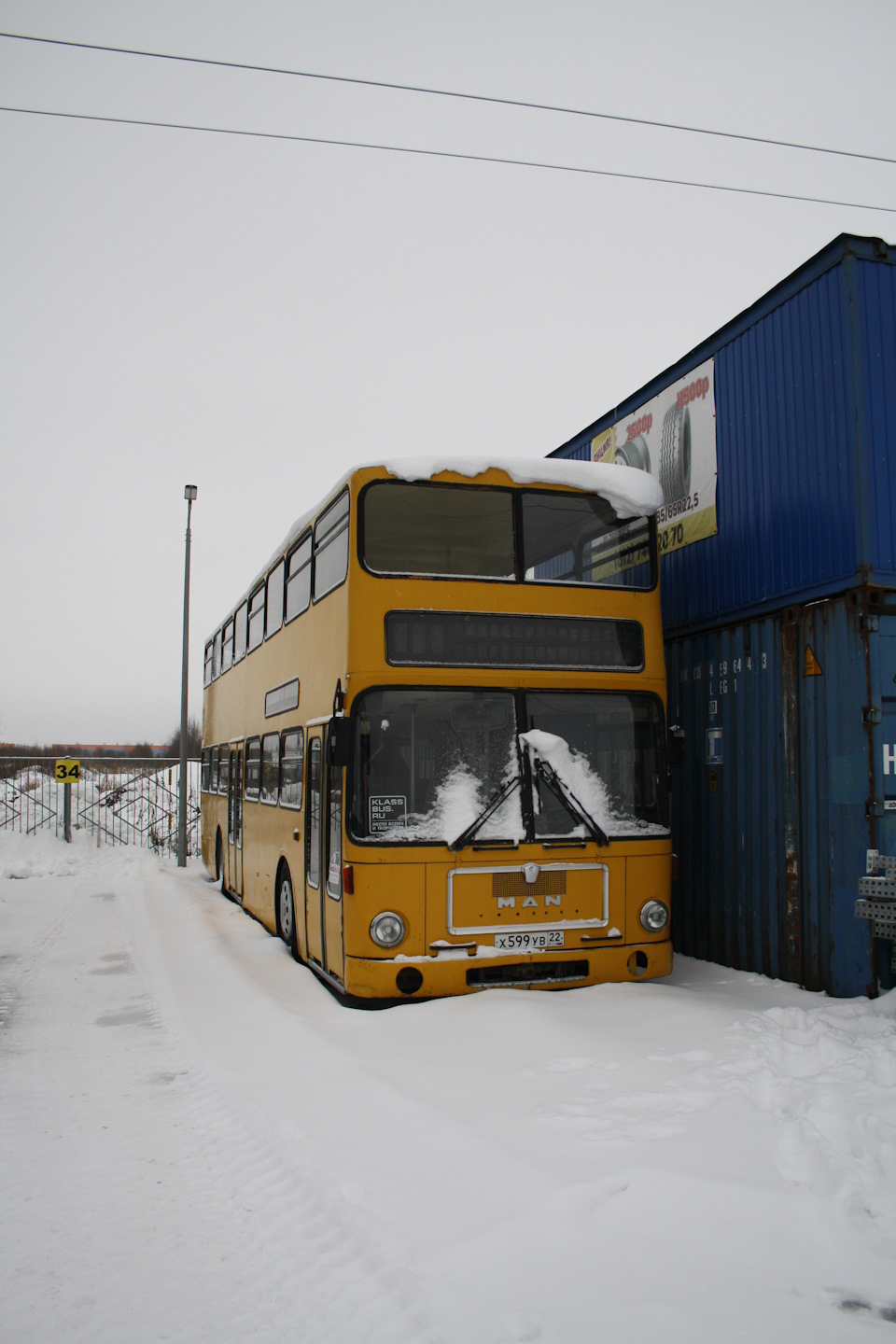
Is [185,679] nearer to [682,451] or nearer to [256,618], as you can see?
[256,618]

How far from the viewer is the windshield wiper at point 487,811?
6.57m

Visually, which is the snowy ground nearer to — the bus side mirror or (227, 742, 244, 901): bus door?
the bus side mirror

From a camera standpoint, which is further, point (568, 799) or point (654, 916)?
point (654, 916)

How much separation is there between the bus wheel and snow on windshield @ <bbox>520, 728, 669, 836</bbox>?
335cm

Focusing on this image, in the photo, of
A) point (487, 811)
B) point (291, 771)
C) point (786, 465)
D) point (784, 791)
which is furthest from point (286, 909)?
point (786, 465)

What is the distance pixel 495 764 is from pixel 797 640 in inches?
107

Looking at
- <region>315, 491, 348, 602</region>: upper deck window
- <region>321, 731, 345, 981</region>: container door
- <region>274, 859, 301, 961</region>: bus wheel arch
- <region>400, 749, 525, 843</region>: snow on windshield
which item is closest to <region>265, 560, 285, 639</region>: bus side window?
<region>315, 491, 348, 602</region>: upper deck window

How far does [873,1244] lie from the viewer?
11.3ft

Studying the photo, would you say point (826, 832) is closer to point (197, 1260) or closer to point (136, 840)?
point (197, 1260)

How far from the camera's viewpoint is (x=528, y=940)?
673 centimetres

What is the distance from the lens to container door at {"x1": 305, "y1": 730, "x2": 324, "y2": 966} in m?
7.79

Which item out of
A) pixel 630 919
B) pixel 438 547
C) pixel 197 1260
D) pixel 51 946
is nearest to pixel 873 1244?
pixel 197 1260

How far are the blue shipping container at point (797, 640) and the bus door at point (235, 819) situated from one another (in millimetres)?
6134

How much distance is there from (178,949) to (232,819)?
12.6ft
